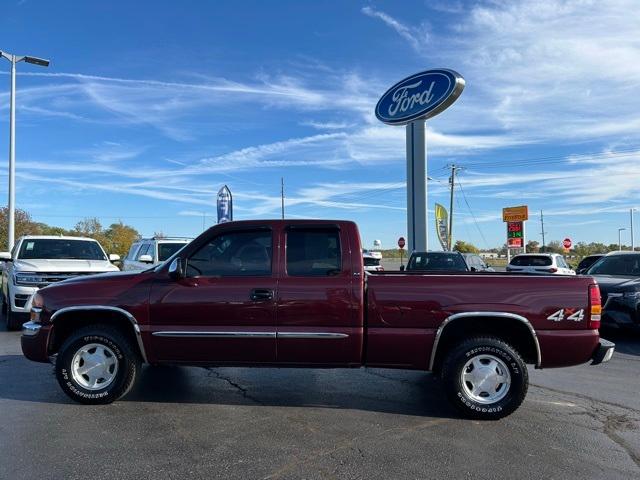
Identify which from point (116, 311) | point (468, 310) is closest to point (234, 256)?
point (116, 311)

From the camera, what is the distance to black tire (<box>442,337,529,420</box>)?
4.93 metres

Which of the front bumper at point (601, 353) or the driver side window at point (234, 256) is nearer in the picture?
the front bumper at point (601, 353)

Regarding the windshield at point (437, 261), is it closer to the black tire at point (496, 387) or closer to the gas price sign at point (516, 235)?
the black tire at point (496, 387)

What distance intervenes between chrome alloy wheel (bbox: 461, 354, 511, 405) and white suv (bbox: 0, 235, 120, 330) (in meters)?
8.03

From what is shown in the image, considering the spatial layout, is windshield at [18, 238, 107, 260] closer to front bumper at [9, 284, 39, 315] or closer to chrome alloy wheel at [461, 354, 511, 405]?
front bumper at [9, 284, 39, 315]

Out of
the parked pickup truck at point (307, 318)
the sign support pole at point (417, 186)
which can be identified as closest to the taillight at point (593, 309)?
the parked pickup truck at point (307, 318)

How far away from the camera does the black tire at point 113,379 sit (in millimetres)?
5297

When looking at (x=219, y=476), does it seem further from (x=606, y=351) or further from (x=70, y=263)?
(x=70, y=263)

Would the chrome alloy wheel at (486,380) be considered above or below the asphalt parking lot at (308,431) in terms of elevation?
above

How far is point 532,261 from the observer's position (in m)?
19.3

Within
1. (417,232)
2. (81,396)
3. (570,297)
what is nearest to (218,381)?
(81,396)

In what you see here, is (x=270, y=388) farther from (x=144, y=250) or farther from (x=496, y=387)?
(x=144, y=250)

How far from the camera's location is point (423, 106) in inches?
952

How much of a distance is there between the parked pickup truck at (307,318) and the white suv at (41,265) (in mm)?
5060
